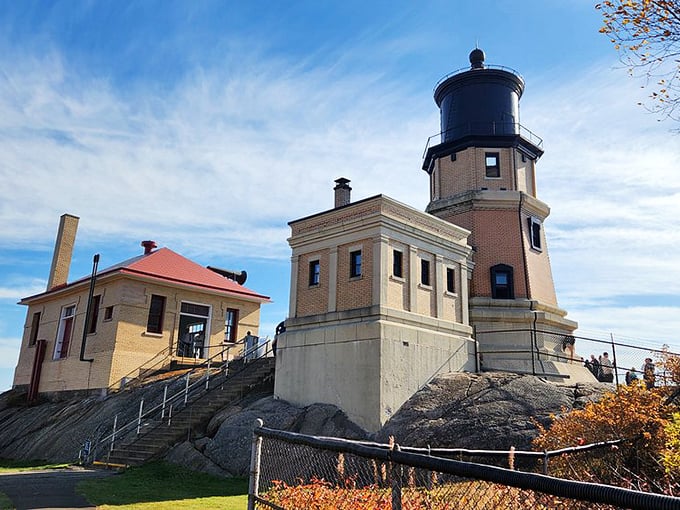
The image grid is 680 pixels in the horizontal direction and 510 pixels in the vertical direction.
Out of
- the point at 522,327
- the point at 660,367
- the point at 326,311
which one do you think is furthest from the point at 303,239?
the point at 660,367

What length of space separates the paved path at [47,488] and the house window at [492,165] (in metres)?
20.5

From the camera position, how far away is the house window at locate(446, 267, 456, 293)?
21.4m

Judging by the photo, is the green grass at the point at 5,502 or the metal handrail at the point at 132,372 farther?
the metal handrail at the point at 132,372

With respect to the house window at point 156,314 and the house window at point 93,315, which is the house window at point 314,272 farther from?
the house window at point 93,315

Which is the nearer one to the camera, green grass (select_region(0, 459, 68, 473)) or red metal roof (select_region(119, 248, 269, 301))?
green grass (select_region(0, 459, 68, 473))

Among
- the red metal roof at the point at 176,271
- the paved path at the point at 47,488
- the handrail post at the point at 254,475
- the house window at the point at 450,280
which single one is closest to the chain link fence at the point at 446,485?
→ the handrail post at the point at 254,475

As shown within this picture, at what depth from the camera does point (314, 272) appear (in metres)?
20.8

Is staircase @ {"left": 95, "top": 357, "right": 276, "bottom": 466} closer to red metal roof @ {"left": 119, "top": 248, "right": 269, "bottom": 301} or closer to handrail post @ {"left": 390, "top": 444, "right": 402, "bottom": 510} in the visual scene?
red metal roof @ {"left": 119, "top": 248, "right": 269, "bottom": 301}

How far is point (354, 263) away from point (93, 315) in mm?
14791

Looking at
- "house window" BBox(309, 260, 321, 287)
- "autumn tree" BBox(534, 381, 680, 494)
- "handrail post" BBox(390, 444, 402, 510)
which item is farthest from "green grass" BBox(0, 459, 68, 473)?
"handrail post" BBox(390, 444, 402, 510)

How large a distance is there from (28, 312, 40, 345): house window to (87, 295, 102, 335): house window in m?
6.58

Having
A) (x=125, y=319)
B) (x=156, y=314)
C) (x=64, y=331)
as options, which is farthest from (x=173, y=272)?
(x=64, y=331)

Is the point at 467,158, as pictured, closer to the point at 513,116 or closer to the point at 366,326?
the point at 513,116

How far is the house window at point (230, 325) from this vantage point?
29700 mm
